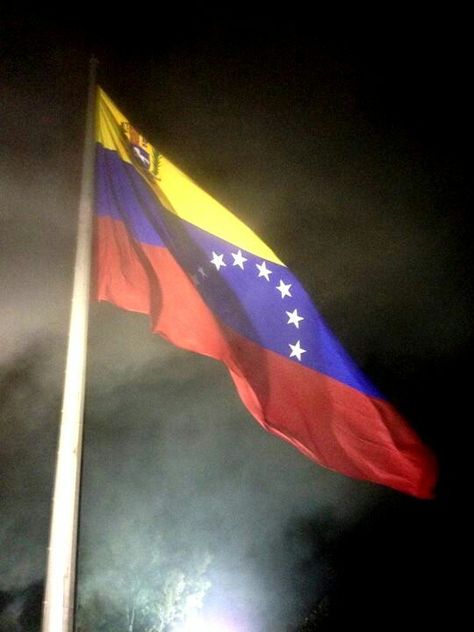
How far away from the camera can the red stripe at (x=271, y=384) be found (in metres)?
4.61

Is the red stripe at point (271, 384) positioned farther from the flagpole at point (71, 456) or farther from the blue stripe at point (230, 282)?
the flagpole at point (71, 456)

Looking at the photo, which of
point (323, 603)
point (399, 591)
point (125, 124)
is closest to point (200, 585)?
point (399, 591)

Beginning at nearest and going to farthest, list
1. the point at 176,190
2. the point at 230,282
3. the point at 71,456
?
1. the point at 71,456
2. the point at 230,282
3. the point at 176,190

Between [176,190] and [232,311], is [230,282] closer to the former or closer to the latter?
[232,311]

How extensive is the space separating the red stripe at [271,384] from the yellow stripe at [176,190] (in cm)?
65

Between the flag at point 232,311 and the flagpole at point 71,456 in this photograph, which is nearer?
the flagpole at point 71,456

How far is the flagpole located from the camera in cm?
283

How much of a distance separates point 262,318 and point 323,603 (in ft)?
224

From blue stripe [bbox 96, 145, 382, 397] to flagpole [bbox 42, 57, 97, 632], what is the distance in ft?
2.21

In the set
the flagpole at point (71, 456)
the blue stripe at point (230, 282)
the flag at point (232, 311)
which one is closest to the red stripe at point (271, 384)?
the flag at point (232, 311)

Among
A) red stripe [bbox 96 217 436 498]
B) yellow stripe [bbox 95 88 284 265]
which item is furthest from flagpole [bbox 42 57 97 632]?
yellow stripe [bbox 95 88 284 265]

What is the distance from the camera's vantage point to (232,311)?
16.1 feet

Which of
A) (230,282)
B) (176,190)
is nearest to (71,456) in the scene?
(230,282)

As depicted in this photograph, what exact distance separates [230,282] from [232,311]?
339 mm
